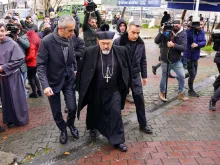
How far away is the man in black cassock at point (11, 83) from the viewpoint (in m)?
4.63

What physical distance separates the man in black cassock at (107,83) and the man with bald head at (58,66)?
0.19 metres

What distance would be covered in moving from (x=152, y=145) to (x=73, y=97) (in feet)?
4.71

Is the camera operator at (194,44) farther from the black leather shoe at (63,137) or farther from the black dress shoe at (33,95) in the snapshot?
the black dress shoe at (33,95)

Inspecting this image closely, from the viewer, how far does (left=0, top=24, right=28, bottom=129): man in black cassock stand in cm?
463

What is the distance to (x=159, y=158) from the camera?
3924 mm

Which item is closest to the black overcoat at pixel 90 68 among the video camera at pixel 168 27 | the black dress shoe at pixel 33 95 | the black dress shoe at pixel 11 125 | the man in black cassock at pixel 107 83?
the man in black cassock at pixel 107 83

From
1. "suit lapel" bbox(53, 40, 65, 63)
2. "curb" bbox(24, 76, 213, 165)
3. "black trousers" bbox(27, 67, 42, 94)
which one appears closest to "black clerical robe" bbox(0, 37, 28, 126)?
"suit lapel" bbox(53, 40, 65, 63)

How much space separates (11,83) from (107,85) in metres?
1.85

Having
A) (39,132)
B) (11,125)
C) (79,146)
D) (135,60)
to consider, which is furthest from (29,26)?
(79,146)

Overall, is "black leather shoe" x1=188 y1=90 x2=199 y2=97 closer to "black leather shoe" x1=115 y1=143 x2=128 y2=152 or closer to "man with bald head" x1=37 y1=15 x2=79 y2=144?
"black leather shoe" x1=115 y1=143 x2=128 y2=152

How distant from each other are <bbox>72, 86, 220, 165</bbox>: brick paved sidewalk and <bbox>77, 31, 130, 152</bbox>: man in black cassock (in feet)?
0.82

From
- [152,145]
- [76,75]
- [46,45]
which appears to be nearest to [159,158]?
[152,145]

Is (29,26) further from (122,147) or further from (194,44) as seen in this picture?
(122,147)

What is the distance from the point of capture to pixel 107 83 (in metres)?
4.02
